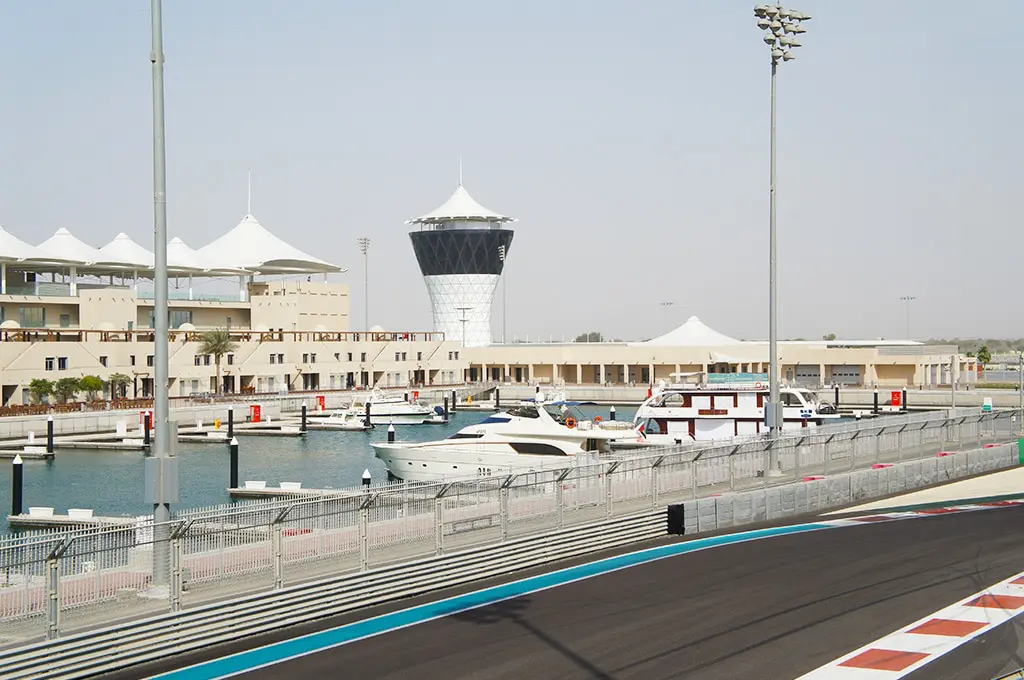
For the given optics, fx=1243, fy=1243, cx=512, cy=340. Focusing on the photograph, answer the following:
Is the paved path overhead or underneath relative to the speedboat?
overhead

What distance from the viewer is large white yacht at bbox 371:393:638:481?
49375mm

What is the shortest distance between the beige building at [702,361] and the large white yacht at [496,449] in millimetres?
75613

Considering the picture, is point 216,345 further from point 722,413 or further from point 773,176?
point 773,176

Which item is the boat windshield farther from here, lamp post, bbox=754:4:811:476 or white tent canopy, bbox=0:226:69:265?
white tent canopy, bbox=0:226:69:265

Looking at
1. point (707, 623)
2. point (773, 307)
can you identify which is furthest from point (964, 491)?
point (707, 623)

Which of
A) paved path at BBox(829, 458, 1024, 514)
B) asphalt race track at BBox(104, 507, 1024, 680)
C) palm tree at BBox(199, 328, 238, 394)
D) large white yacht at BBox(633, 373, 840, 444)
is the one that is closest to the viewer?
asphalt race track at BBox(104, 507, 1024, 680)

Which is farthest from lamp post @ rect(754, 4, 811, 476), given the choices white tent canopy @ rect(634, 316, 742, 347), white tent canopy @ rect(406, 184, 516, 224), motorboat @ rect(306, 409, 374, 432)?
white tent canopy @ rect(406, 184, 516, 224)

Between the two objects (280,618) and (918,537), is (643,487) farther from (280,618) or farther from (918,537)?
(280,618)

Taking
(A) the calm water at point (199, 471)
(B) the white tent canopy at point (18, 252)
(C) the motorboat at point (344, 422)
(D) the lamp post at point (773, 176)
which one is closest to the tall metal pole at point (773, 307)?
(D) the lamp post at point (773, 176)

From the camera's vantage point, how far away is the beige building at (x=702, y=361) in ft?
434

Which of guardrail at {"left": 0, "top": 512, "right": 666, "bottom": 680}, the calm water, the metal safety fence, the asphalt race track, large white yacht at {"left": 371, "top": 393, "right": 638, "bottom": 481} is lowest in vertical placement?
the calm water

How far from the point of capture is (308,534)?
19.5m

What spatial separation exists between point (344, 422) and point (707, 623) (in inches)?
2883

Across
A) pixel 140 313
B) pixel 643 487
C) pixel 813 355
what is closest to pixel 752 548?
pixel 643 487
